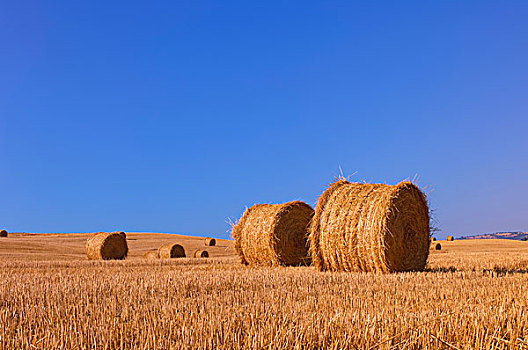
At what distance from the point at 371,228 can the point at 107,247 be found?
41.5 ft

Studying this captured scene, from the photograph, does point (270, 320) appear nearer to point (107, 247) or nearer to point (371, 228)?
point (371, 228)

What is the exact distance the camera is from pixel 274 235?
33.4 feet

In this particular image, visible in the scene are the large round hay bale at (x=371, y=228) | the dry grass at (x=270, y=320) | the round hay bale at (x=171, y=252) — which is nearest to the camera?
the dry grass at (x=270, y=320)

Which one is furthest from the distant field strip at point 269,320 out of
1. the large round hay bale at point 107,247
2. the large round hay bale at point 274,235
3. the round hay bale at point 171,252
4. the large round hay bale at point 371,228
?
the round hay bale at point 171,252

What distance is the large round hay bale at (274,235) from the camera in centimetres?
1027

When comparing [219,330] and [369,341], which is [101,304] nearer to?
[219,330]

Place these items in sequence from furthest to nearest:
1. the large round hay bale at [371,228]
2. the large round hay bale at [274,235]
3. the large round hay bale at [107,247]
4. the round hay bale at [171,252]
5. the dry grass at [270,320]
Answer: the round hay bale at [171,252]
the large round hay bale at [107,247]
the large round hay bale at [274,235]
the large round hay bale at [371,228]
the dry grass at [270,320]

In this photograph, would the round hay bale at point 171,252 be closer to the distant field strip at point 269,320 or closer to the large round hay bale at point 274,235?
the large round hay bale at point 274,235

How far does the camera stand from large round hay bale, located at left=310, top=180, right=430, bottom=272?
770 centimetres

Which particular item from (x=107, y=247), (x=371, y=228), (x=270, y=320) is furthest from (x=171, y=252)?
(x=270, y=320)

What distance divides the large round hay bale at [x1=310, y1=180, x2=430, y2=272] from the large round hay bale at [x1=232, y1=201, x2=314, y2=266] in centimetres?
172

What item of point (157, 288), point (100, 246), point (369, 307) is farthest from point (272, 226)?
point (100, 246)

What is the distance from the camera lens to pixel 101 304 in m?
4.02

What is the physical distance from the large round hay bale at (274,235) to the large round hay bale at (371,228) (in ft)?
5.65
